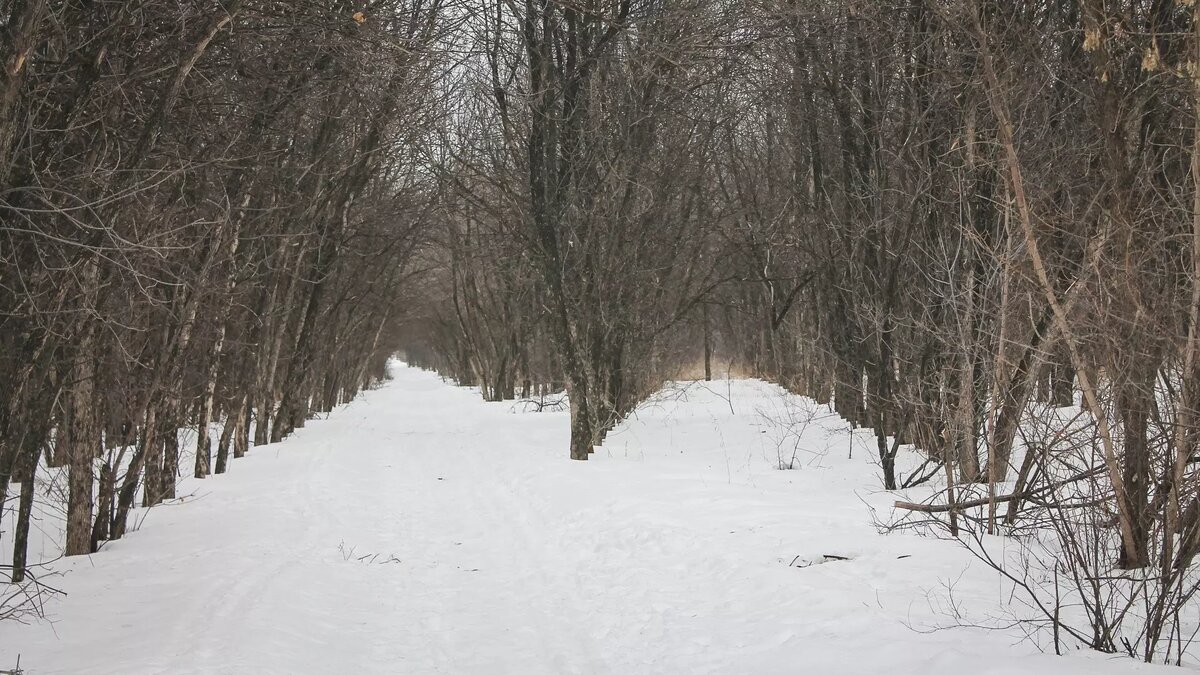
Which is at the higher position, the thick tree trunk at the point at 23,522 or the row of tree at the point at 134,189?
the row of tree at the point at 134,189

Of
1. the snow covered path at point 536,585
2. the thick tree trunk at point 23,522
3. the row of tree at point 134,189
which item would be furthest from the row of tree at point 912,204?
the thick tree trunk at point 23,522

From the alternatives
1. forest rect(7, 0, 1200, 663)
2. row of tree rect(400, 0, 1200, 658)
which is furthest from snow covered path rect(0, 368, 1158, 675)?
row of tree rect(400, 0, 1200, 658)

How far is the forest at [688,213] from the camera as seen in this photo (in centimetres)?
502

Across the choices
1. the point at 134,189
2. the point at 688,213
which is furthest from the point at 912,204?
the point at 688,213

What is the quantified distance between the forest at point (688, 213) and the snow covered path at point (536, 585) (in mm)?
681

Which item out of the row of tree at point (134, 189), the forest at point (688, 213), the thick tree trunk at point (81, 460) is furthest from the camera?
the thick tree trunk at point (81, 460)

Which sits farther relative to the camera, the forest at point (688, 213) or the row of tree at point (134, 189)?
the row of tree at point (134, 189)

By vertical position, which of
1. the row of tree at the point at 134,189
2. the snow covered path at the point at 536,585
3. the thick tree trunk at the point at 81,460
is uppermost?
the row of tree at the point at 134,189

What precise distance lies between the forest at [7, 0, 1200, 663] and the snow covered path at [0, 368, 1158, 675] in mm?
681

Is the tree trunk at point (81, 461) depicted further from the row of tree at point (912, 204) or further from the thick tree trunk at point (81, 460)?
the row of tree at point (912, 204)

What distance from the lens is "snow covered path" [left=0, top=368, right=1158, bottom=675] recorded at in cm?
508

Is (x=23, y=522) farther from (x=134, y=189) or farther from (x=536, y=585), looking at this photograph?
(x=536, y=585)

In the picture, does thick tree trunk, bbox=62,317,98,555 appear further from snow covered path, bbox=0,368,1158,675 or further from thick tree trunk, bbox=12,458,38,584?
thick tree trunk, bbox=12,458,38,584

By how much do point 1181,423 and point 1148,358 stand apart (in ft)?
1.43
